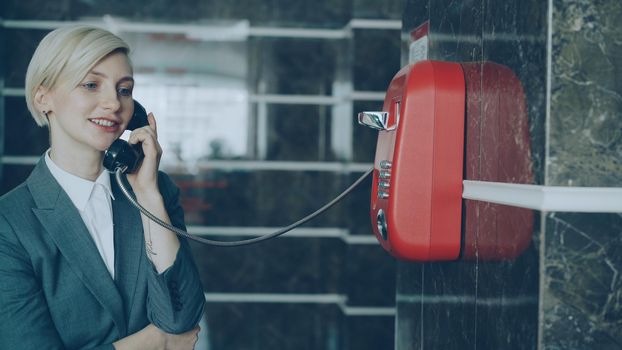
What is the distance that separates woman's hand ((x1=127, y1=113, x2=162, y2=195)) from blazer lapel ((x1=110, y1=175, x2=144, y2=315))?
7 cm

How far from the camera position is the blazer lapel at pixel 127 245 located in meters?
2.05

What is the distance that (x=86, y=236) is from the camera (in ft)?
6.56

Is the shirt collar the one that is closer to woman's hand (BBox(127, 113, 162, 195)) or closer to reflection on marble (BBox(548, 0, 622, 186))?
woman's hand (BBox(127, 113, 162, 195))

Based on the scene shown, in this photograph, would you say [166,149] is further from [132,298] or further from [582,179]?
[582,179]

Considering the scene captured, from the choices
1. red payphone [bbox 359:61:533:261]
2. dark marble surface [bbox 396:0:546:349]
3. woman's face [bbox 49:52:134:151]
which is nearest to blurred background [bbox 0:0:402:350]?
dark marble surface [bbox 396:0:546:349]

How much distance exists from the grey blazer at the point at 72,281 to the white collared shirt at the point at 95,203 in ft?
0.09

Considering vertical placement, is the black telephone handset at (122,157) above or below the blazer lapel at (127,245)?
above

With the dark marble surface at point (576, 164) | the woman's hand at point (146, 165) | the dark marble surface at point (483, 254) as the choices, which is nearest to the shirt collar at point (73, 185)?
the woman's hand at point (146, 165)

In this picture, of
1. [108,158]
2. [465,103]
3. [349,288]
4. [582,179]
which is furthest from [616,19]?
[349,288]

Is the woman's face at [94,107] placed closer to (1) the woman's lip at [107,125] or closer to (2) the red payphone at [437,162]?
(1) the woman's lip at [107,125]

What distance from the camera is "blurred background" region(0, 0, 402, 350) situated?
4352mm

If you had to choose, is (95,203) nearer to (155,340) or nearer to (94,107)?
(94,107)

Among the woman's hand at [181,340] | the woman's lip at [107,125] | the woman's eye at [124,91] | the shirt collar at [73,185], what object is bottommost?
the woman's hand at [181,340]

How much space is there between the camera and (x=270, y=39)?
4398 millimetres
